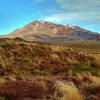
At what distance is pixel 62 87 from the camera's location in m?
14.9

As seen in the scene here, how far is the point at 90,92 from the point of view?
55.8ft

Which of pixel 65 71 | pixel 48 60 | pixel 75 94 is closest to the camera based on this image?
pixel 75 94

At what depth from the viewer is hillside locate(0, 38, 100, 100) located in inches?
559

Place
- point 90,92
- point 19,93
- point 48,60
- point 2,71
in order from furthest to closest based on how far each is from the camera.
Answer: point 48,60 < point 2,71 < point 90,92 < point 19,93

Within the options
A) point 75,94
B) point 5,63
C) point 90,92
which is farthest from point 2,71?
point 75,94

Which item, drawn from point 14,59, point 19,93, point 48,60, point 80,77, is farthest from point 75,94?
point 48,60

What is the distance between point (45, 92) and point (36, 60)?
15.2m

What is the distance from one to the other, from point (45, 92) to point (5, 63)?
11763 mm

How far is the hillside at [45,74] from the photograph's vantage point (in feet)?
46.6

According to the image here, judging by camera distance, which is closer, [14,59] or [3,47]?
[14,59]

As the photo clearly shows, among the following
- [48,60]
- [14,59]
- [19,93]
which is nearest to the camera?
[19,93]

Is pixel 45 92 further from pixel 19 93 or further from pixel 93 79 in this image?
pixel 93 79

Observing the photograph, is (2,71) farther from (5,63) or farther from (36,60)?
(36,60)

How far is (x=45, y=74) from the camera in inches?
893
